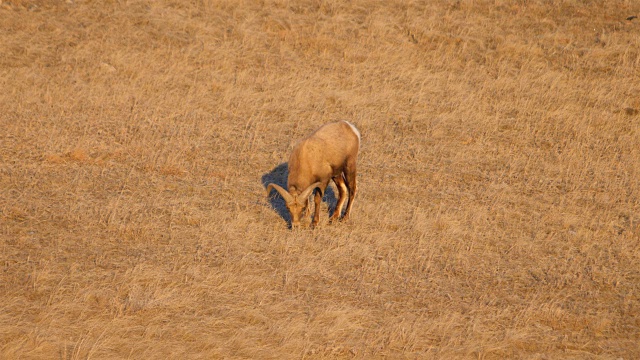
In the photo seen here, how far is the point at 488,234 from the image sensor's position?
37.1 ft

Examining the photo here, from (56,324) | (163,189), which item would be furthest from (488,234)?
(56,324)

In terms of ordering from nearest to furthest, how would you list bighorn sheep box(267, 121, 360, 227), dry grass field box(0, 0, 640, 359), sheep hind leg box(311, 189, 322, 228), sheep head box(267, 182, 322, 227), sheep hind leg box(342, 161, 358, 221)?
dry grass field box(0, 0, 640, 359), sheep head box(267, 182, 322, 227), bighorn sheep box(267, 121, 360, 227), sheep hind leg box(311, 189, 322, 228), sheep hind leg box(342, 161, 358, 221)

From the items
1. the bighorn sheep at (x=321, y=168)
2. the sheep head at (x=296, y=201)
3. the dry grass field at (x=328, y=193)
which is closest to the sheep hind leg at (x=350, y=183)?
the bighorn sheep at (x=321, y=168)

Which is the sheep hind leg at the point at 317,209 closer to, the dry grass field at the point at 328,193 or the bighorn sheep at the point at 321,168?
the bighorn sheep at the point at 321,168

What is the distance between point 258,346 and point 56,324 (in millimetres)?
2199

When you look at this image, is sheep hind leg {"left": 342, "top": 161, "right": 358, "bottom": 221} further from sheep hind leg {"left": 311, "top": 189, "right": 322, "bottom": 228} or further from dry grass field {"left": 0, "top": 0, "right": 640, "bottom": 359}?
sheep hind leg {"left": 311, "top": 189, "right": 322, "bottom": 228}

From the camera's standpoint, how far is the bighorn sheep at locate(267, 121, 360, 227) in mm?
10961

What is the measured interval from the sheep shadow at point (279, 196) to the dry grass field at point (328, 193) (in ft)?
0.32

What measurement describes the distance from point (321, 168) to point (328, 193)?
2.12 m

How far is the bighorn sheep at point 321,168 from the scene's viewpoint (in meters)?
11.0

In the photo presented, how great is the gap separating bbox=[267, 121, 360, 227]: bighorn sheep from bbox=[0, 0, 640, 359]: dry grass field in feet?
1.43

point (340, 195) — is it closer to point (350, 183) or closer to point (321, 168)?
point (350, 183)

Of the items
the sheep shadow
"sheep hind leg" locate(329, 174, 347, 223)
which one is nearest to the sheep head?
the sheep shadow

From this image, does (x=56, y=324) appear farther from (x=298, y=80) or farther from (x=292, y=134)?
(x=298, y=80)
